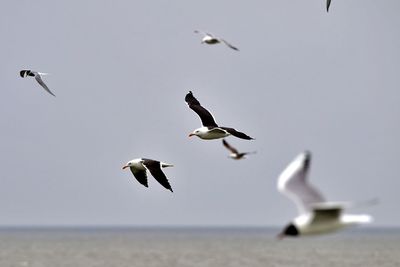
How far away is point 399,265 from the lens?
106500 mm

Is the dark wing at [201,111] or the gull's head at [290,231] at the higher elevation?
the dark wing at [201,111]

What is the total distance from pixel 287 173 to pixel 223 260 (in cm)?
11027

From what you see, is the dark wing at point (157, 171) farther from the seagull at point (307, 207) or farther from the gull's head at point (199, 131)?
the seagull at point (307, 207)

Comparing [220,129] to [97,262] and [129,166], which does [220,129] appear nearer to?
[129,166]

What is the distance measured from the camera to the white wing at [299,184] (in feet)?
34.9

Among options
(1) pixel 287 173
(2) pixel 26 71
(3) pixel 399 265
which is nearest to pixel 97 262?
(3) pixel 399 265

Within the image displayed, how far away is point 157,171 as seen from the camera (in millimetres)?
19047

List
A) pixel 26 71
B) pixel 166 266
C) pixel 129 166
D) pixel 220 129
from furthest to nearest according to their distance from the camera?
pixel 166 266, pixel 26 71, pixel 129 166, pixel 220 129

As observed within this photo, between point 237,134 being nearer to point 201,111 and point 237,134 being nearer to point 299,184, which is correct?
point 201,111

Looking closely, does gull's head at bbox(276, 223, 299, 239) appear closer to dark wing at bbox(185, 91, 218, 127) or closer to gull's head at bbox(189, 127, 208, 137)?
gull's head at bbox(189, 127, 208, 137)

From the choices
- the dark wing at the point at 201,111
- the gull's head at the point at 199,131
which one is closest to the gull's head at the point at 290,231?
the gull's head at the point at 199,131

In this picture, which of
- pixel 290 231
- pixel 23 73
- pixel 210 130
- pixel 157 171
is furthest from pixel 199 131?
pixel 290 231

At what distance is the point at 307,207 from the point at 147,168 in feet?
30.4

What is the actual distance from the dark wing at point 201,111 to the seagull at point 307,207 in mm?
9367
